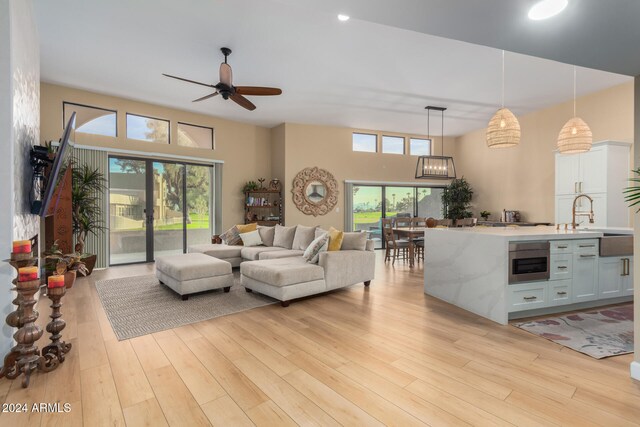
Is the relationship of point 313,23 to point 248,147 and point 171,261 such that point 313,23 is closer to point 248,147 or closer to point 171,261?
point 171,261

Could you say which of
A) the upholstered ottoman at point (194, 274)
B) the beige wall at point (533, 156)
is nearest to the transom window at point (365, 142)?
the beige wall at point (533, 156)

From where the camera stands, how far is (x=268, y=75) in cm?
517

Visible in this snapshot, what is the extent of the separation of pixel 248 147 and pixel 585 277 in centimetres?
718

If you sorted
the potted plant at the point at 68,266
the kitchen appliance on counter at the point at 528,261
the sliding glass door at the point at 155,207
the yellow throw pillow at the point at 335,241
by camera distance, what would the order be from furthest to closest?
the sliding glass door at the point at 155,207, the yellow throw pillow at the point at 335,241, the kitchen appliance on counter at the point at 528,261, the potted plant at the point at 68,266

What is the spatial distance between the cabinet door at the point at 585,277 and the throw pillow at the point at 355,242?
255cm

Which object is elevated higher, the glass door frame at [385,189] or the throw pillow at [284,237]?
the glass door frame at [385,189]

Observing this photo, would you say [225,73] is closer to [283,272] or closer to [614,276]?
[283,272]

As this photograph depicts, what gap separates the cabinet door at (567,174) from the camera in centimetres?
598

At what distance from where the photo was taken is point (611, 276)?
12.3ft

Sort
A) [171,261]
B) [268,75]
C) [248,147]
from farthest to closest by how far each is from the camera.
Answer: [248,147] < [268,75] < [171,261]

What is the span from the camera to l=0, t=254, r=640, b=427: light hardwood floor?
1821mm

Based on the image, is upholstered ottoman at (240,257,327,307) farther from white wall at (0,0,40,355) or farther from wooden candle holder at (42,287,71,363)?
white wall at (0,0,40,355)

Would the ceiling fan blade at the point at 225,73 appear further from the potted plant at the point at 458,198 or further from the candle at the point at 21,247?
the potted plant at the point at 458,198

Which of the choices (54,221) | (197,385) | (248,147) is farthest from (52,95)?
(197,385)
